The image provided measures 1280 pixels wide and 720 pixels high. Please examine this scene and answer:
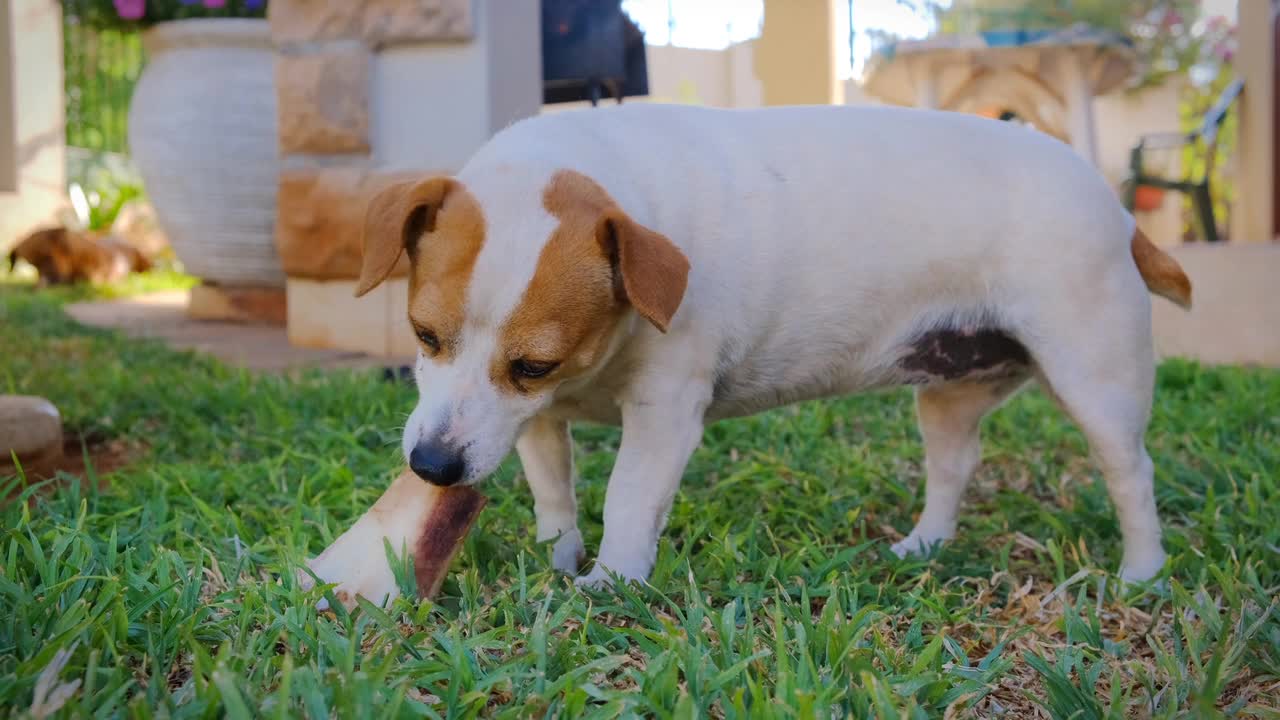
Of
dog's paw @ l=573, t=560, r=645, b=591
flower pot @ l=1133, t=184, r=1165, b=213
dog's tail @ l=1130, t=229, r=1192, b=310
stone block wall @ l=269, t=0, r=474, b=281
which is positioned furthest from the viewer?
flower pot @ l=1133, t=184, r=1165, b=213

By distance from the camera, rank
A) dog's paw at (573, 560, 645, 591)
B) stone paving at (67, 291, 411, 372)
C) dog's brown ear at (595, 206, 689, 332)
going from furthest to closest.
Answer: stone paving at (67, 291, 411, 372)
dog's paw at (573, 560, 645, 591)
dog's brown ear at (595, 206, 689, 332)

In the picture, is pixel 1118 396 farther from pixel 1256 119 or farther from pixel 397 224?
pixel 1256 119

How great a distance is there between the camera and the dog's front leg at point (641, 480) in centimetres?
205

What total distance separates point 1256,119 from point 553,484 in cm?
554

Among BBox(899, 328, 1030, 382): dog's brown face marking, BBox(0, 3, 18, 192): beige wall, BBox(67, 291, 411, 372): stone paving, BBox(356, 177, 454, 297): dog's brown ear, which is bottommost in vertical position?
BBox(67, 291, 411, 372): stone paving

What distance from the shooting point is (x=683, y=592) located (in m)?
2.00

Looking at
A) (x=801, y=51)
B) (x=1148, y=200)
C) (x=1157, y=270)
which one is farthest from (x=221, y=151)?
(x=1148, y=200)

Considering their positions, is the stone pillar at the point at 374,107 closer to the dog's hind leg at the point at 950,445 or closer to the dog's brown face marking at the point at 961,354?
the dog's hind leg at the point at 950,445

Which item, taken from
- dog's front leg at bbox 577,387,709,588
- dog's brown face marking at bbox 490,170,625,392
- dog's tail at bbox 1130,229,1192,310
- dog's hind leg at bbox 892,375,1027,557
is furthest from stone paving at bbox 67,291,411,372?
dog's tail at bbox 1130,229,1192,310

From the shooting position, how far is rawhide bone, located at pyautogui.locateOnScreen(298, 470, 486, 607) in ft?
6.32

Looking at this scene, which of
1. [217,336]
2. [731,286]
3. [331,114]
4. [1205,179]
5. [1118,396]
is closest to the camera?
[731,286]

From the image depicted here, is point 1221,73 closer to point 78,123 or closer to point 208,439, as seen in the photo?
point 208,439

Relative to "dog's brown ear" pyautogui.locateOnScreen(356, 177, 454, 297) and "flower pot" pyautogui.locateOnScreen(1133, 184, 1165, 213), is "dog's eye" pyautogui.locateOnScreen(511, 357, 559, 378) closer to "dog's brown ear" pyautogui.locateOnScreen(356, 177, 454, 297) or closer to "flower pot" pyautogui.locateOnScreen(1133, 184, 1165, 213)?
"dog's brown ear" pyautogui.locateOnScreen(356, 177, 454, 297)

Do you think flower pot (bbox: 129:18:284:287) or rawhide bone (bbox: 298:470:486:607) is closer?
rawhide bone (bbox: 298:470:486:607)
